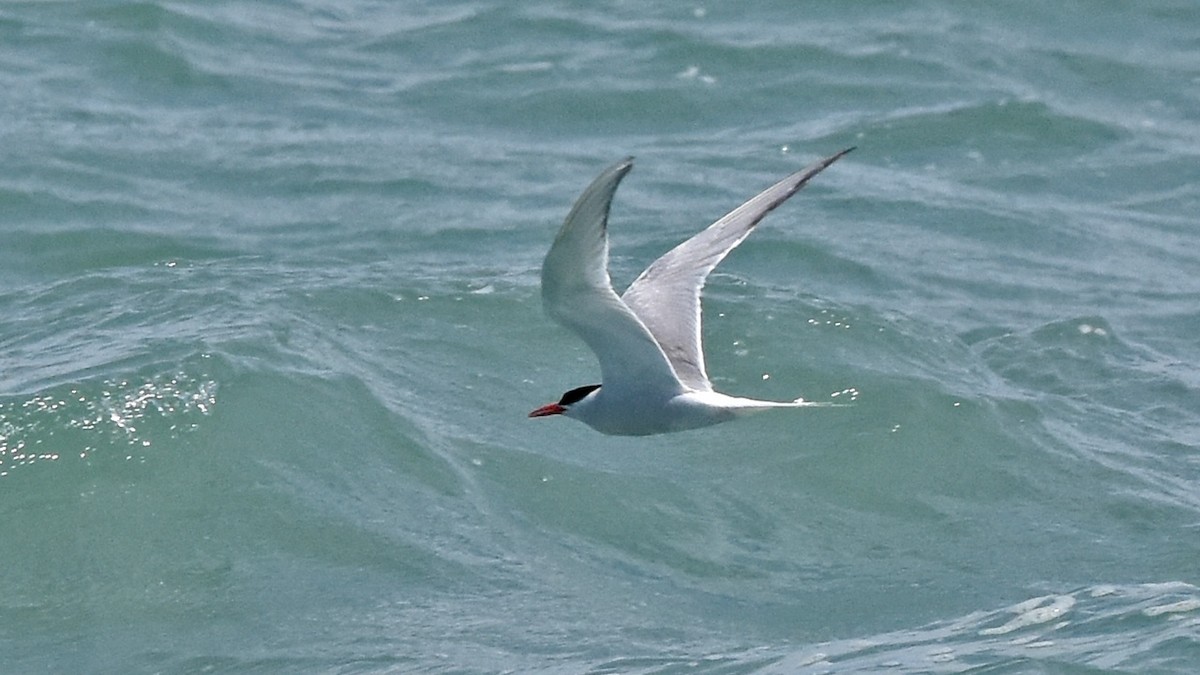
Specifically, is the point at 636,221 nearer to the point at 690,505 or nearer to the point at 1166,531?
the point at 690,505

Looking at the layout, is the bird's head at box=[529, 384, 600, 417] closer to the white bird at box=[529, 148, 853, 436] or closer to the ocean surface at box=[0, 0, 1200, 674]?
the white bird at box=[529, 148, 853, 436]

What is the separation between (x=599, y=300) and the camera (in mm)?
6734

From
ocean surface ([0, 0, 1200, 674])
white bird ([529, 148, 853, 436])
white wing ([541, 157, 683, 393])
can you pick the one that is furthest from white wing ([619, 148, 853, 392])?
ocean surface ([0, 0, 1200, 674])

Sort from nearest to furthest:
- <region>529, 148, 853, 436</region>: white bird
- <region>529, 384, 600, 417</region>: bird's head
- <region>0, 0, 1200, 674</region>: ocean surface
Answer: <region>529, 148, 853, 436</region>: white bird → <region>529, 384, 600, 417</region>: bird's head → <region>0, 0, 1200, 674</region>: ocean surface

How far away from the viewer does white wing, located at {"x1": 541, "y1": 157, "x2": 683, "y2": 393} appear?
20.4 ft

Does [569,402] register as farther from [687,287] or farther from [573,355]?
[573,355]

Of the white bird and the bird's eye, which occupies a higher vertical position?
the white bird

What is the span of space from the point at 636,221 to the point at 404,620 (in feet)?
20.5

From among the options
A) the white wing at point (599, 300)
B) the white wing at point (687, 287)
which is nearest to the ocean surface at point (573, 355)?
the white wing at point (687, 287)

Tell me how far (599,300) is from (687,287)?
1338 mm

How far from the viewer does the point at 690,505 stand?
10539mm

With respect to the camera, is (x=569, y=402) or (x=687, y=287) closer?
(x=569, y=402)

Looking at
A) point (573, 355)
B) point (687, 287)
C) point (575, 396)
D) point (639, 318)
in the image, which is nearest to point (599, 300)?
point (639, 318)

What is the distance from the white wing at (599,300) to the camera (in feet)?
20.4
